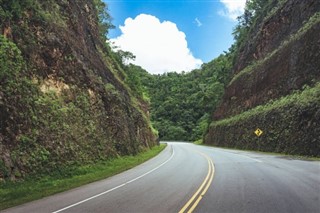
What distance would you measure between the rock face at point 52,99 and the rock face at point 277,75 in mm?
13511

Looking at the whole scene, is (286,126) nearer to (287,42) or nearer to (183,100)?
A: (287,42)

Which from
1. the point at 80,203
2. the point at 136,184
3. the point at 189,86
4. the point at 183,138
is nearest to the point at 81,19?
the point at 136,184

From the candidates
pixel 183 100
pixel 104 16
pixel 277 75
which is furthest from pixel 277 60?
pixel 183 100

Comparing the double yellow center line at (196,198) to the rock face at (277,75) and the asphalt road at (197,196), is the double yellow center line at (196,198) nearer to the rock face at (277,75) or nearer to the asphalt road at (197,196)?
the asphalt road at (197,196)

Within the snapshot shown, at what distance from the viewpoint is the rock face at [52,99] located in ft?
52.4

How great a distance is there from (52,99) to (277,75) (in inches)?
1203

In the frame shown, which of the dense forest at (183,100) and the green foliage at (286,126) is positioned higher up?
the dense forest at (183,100)

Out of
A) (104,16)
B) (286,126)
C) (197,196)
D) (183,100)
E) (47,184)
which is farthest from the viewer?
(183,100)

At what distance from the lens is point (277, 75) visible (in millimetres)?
44094

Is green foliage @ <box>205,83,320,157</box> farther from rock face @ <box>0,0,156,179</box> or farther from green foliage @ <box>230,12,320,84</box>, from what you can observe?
rock face @ <box>0,0,156,179</box>

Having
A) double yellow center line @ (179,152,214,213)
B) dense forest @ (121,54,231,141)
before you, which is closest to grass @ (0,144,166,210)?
double yellow center line @ (179,152,214,213)

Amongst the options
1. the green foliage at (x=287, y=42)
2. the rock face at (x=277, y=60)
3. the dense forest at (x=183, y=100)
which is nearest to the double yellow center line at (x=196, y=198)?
the rock face at (x=277, y=60)

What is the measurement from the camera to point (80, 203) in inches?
430

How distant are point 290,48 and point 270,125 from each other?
400 inches
